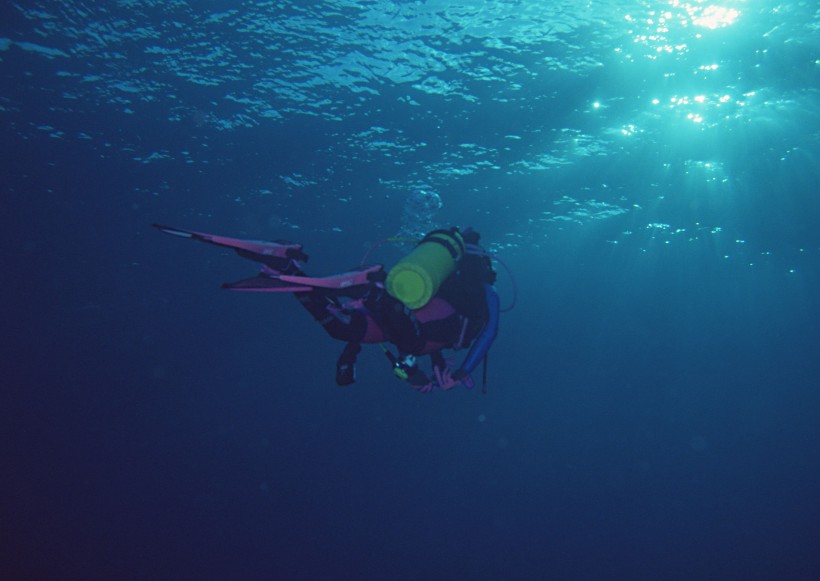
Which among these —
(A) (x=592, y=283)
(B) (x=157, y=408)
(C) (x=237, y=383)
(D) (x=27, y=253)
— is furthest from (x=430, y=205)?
(C) (x=237, y=383)

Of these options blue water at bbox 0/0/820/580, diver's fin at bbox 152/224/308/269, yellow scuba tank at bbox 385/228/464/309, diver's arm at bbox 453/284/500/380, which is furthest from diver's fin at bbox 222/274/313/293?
blue water at bbox 0/0/820/580

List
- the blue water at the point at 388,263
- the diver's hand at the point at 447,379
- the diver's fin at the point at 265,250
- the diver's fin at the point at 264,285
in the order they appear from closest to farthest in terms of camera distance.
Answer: the diver's fin at the point at 265,250 → the diver's fin at the point at 264,285 → the diver's hand at the point at 447,379 → the blue water at the point at 388,263

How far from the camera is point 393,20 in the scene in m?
8.99

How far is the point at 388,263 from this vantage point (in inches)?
1047

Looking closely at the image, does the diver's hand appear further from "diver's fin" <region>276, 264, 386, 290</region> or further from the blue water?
the blue water

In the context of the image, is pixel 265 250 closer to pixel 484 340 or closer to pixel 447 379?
pixel 447 379

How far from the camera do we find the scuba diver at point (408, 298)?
409 centimetres

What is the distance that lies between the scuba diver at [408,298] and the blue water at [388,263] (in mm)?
6142

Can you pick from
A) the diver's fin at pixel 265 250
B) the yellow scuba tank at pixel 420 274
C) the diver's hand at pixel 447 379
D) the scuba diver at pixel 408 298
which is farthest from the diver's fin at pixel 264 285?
the diver's hand at pixel 447 379

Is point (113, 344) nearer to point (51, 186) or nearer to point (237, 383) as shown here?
point (237, 383)

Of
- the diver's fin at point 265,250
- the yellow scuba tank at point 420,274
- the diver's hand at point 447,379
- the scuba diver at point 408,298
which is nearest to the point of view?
the diver's fin at point 265,250

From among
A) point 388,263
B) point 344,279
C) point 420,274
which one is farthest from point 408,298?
point 388,263

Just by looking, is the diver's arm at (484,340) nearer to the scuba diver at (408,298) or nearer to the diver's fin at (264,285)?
the scuba diver at (408,298)

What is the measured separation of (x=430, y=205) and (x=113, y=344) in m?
33.0
